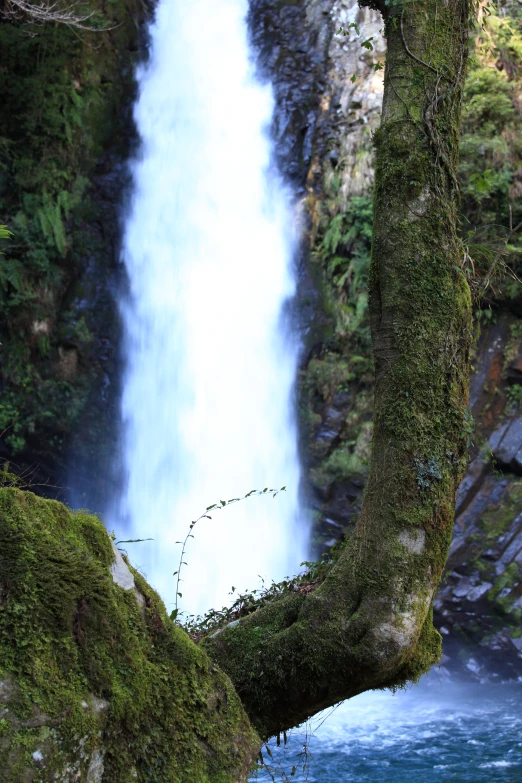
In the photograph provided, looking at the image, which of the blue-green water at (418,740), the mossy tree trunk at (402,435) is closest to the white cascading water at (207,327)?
the blue-green water at (418,740)

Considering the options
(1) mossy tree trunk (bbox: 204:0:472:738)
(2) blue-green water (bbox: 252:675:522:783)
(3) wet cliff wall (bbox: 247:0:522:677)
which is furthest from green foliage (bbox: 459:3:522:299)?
(1) mossy tree trunk (bbox: 204:0:472:738)

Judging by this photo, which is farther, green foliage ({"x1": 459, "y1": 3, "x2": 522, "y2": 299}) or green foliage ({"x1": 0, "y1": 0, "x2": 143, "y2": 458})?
green foliage ({"x1": 0, "y1": 0, "x2": 143, "y2": 458})

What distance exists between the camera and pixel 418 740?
773 cm

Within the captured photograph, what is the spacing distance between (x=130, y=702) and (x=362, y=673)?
0.87m

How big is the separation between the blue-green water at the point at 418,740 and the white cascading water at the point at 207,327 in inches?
128

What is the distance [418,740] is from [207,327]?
8210mm

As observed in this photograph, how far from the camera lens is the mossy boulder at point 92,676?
189 centimetres

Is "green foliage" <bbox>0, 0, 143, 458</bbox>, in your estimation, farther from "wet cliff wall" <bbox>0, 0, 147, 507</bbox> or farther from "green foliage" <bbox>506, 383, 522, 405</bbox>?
"green foliage" <bbox>506, 383, 522, 405</bbox>

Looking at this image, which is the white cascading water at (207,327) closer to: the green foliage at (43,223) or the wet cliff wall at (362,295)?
the wet cliff wall at (362,295)

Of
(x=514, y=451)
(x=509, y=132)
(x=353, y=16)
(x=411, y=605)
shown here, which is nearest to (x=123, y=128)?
(x=353, y=16)

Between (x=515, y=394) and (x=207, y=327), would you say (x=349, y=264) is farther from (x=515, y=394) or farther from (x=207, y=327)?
(x=515, y=394)

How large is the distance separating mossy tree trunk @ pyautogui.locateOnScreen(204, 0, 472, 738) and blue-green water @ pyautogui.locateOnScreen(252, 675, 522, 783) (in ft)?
12.1

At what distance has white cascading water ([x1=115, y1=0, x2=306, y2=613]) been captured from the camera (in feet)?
39.6

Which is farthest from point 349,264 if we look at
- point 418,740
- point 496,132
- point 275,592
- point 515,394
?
point 275,592
